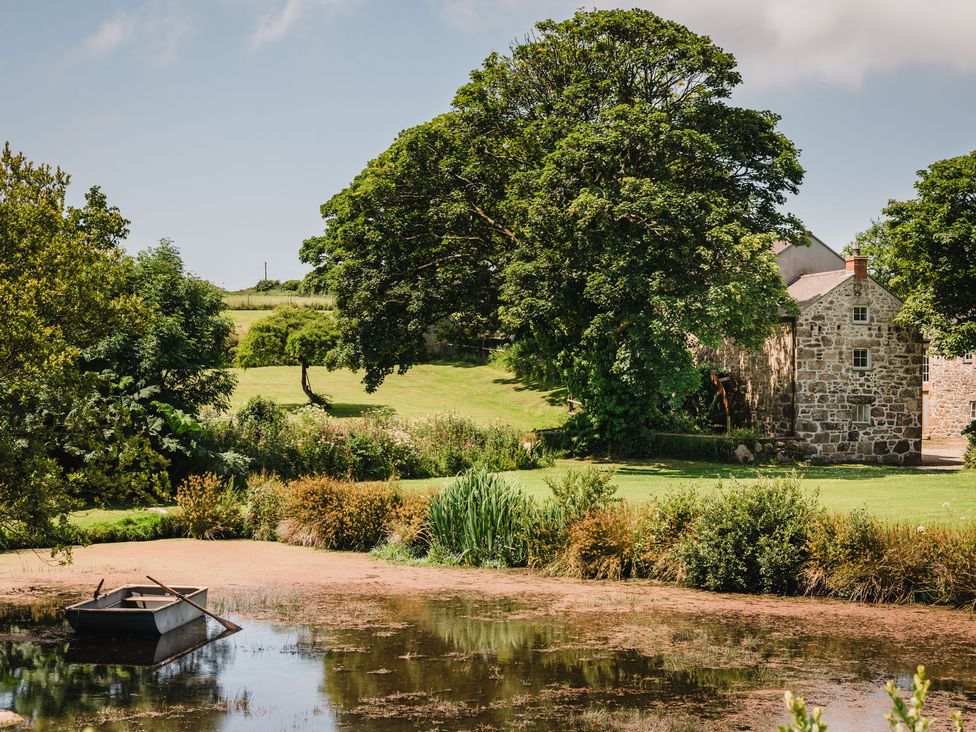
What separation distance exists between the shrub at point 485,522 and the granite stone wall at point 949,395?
31784 mm

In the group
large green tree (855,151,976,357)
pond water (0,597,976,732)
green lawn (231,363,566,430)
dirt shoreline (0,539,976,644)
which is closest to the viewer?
pond water (0,597,976,732)

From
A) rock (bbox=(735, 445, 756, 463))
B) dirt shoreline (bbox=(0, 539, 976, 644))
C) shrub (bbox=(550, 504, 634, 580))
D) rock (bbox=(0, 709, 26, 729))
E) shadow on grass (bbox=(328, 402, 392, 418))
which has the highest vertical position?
shadow on grass (bbox=(328, 402, 392, 418))

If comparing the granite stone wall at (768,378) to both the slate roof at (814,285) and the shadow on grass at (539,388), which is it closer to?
the slate roof at (814,285)

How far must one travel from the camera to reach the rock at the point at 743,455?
33.9 meters

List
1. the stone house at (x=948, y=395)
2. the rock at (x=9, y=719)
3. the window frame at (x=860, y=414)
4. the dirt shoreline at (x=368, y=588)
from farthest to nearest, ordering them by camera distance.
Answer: the stone house at (x=948, y=395)
the window frame at (x=860, y=414)
the dirt shoreline at (x=368, y=588)
the rock at (x=9, y=719)

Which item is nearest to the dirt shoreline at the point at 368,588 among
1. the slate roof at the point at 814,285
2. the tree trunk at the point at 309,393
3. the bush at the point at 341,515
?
the bush at the point at 341,515

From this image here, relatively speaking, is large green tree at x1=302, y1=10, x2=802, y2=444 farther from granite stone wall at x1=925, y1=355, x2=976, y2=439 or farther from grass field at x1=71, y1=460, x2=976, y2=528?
granite stone wall at x1=925, y1=355, x2=976, y2=439

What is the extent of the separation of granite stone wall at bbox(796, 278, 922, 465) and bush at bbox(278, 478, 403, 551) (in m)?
20.0

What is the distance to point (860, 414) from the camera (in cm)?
3619

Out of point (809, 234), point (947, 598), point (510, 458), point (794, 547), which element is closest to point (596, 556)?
point (794, 547)

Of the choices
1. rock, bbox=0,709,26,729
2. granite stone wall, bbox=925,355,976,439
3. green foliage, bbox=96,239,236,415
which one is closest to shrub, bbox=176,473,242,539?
green foliage, bbox=96,239,236,415

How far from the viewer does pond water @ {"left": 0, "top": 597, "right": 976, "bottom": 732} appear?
10.2 metres

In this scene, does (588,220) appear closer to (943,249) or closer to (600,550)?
(943,249)

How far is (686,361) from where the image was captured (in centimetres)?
3038
